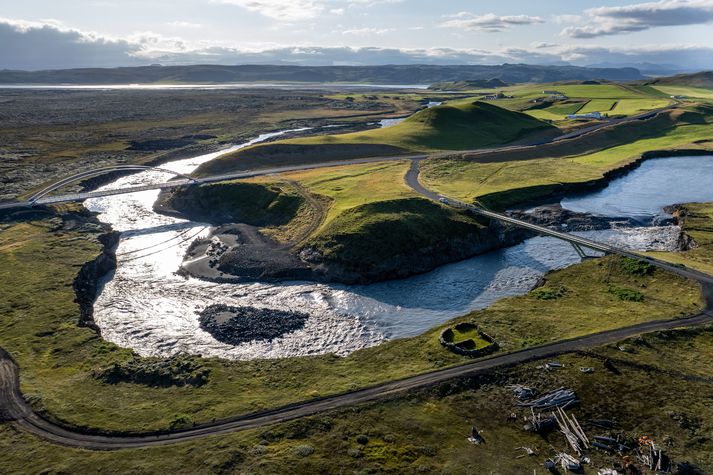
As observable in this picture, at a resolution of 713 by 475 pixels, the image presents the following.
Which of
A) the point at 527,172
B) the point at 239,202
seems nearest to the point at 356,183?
the point at 239,202

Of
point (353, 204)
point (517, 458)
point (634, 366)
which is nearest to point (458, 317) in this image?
point (634, 366)

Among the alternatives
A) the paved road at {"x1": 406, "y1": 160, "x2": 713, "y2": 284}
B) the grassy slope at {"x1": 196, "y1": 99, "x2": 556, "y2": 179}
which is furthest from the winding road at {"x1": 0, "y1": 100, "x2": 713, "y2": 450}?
the grassy slope at {"x1": 196, "y1": 99, "x2": 556, "y2": 179}

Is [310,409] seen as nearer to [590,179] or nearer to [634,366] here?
[634,366]

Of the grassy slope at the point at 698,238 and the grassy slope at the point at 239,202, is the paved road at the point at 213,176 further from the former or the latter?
the grassy slope at the point at 698,238

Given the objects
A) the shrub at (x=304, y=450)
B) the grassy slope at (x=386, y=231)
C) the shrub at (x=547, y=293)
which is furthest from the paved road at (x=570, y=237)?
the shrub at (x=304, y=450)

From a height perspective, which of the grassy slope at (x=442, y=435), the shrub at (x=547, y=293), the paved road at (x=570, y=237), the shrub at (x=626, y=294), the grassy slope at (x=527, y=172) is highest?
the grassy slope at (x=527, y=172)

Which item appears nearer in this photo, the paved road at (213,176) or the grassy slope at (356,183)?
the grassy slope at (356,183)

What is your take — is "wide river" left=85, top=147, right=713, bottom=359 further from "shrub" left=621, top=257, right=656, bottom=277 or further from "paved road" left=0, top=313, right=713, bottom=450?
"paved road" left=0, top=313, right=713, bottom=450
